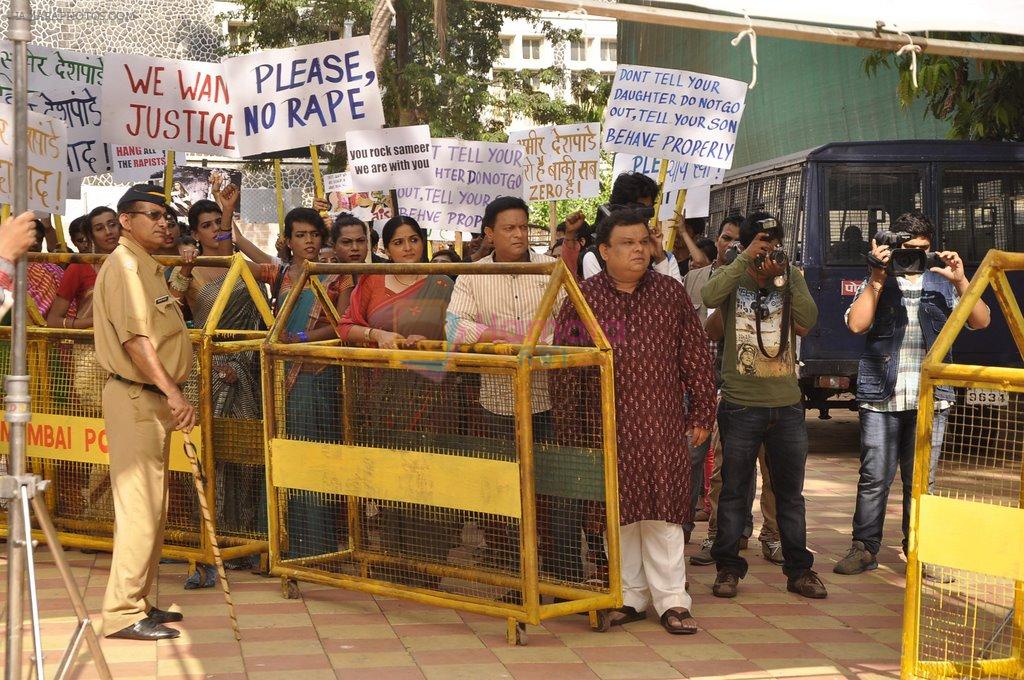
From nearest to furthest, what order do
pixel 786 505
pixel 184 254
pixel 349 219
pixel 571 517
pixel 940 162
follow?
pixel 571 517 < pixel 786 505 < pixel 184 254 < pixel 349 219 < pixel 940 162

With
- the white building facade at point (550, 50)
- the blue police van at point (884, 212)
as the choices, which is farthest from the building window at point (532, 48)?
the blue police van at point (884, 212)

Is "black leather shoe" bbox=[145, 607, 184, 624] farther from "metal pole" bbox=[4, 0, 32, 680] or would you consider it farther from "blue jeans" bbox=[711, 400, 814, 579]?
"blue jeans" bbox=[711, 400, 814, 579]

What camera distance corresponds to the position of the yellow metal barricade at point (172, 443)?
668 centimetres

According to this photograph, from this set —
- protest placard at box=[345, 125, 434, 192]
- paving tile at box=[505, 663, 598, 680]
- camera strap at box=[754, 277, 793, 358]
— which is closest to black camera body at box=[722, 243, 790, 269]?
camera strap at box=[754, 277, 793, 358]

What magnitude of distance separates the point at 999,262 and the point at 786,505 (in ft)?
7.31

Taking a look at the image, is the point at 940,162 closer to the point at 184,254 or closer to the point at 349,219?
the point at 349,219

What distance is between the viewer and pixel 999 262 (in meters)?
4.56

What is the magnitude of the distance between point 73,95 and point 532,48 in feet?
260

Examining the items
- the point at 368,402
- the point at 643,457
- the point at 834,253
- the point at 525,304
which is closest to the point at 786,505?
the point at 643,457

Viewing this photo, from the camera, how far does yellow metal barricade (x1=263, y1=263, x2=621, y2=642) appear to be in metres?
5.40

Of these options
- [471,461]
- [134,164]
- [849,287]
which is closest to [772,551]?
[471,461]

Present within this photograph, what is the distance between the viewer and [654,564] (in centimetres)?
585

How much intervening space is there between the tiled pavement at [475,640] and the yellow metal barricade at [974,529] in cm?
42

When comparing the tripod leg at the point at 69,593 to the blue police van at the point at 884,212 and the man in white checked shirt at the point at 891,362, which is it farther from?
the blue police van at the point at 884,212
